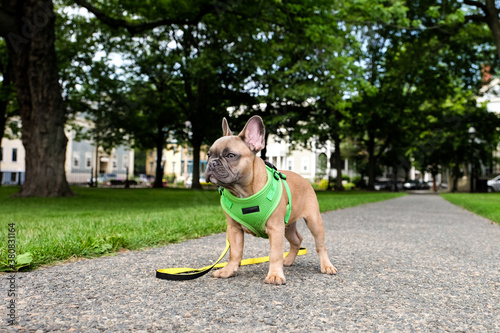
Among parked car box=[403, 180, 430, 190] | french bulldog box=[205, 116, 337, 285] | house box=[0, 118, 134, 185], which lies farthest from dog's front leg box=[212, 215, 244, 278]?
parked car box=[403, 180, 430, 190]

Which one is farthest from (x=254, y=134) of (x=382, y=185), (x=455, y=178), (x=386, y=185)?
(x=382, y=185)

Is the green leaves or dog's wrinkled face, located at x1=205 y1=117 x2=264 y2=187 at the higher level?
dog's wrinkled face, located at x1=205 y1=117 x2=264 y2=187

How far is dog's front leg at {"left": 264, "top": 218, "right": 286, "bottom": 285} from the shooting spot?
3.27 m

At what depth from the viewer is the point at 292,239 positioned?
13.0 feet

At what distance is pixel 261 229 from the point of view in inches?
131

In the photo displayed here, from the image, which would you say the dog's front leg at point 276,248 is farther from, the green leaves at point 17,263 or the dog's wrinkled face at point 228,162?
the green leaves at point 17,263

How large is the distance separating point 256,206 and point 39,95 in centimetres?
1351

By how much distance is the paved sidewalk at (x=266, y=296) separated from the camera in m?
2.38

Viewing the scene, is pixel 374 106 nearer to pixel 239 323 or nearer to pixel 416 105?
pixel 416 105

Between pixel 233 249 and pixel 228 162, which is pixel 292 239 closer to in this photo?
pixel 233 249

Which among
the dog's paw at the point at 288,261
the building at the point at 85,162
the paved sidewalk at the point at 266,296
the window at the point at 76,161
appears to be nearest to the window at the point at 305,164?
the building at the point at 85,162

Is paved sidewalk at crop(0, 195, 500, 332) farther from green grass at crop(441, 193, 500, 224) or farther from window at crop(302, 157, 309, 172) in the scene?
window at crop(302, 157, 309, 172)

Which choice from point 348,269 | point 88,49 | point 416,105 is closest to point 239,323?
point 348,269

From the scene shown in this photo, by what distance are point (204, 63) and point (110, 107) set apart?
13.5 meters
